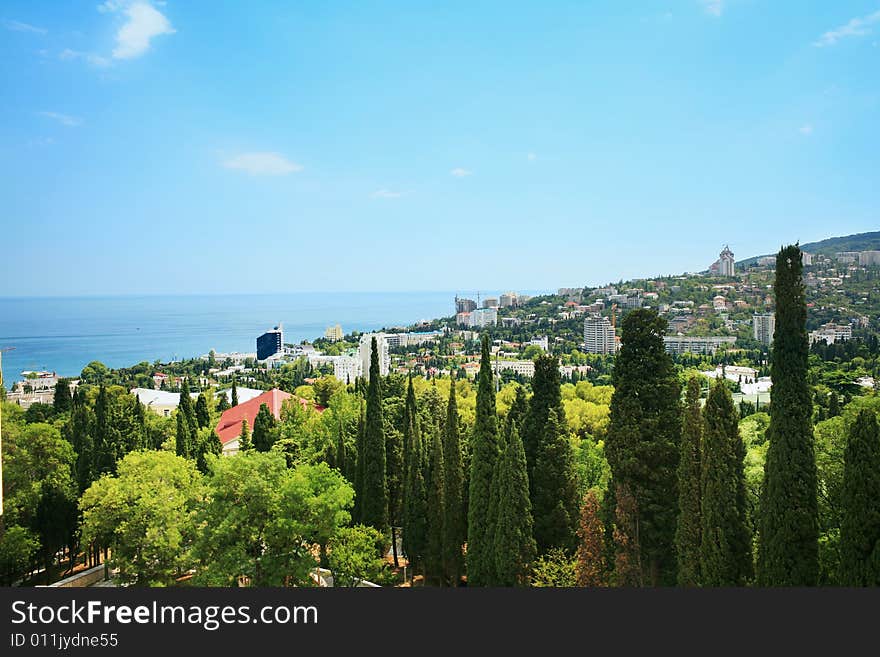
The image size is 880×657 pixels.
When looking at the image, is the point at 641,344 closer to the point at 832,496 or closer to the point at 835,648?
the point at 832,496

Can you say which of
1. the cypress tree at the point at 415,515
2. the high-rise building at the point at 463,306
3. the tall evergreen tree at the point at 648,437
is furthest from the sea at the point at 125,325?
the tall evergreen tree at the point at 648,437

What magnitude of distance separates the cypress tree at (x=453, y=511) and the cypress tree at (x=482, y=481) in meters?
0.52

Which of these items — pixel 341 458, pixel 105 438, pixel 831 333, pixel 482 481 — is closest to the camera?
pixel 482 481

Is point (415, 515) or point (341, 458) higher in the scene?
point (341, 458)

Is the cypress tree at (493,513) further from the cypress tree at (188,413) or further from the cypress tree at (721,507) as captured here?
the cypress tree at (188,413)

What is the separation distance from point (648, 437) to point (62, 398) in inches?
588

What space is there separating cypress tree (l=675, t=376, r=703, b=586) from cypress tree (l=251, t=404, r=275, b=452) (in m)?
11.5

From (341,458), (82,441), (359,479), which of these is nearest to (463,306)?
(341,458)

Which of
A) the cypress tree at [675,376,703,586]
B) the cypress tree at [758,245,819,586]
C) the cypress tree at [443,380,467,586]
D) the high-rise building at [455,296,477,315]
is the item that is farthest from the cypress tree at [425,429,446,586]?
the high-rise building at [455,296,477,315]

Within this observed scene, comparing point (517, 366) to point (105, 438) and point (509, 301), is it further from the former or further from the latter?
point (105, 438)

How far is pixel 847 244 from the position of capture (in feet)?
30.1

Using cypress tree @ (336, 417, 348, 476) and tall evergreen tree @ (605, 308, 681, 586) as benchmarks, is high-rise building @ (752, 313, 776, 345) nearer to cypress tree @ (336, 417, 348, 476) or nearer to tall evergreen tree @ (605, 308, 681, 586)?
tall evergreen tree @ (605, 308, 681, 586)

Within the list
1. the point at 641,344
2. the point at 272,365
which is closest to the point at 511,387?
the point at 641,344

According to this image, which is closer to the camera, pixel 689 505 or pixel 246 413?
pixel 689 505
